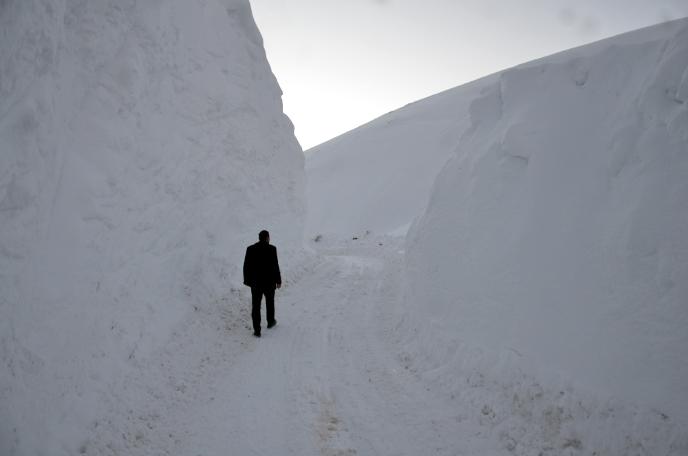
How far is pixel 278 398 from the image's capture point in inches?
221

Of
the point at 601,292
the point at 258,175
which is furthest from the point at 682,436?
the point at 258,175

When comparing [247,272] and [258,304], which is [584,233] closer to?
[258,304]

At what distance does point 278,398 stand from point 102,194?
3581mm

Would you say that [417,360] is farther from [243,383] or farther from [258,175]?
[258,175]

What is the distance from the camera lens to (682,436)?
3697 mm

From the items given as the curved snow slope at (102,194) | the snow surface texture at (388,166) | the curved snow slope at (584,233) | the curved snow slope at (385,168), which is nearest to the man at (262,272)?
the curved snow slope at (102,194)

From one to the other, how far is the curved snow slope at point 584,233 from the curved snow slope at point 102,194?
15.1ft

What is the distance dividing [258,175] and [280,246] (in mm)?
2456

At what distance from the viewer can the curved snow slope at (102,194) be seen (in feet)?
14.0

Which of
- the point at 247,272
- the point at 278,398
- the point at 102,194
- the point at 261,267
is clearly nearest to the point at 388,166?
the point at 261,267

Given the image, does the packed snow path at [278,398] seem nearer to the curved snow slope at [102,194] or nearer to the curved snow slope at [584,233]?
the curved snow slope at [102,194]

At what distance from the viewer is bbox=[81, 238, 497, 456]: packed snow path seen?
15.3 feet

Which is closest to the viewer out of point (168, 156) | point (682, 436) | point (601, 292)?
point (682, 436)

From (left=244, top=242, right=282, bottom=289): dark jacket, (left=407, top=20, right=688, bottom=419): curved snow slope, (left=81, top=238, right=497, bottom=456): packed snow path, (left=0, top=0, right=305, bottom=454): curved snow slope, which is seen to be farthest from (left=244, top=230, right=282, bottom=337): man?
(left=407, top=20, right=688, bottom=419): curved snow slope
